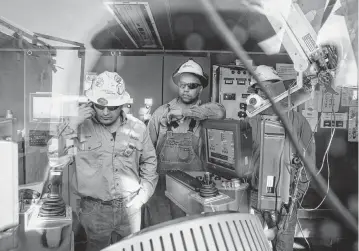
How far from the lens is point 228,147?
2.33 meters

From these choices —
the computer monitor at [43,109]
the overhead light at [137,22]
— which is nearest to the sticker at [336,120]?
the overhead light at [137,22]

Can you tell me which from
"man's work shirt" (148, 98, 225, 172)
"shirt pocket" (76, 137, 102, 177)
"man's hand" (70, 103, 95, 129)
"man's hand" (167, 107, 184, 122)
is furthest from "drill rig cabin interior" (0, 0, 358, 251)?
"man's hand" (167, 107, 184, 122)

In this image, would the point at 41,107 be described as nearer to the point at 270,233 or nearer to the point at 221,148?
the point at 221,148

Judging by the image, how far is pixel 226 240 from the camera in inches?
23.9

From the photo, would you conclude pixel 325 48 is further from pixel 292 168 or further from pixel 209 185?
pixel 209 185

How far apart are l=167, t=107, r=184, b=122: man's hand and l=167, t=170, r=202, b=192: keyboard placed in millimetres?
667

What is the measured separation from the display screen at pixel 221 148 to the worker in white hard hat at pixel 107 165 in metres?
0.62

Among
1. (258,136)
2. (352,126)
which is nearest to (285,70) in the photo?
(352,126)

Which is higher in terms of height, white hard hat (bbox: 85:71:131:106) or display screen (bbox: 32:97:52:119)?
white hard hat (bbox: 85:71:131:106)

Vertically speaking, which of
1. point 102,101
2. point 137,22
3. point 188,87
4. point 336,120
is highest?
point 137,22

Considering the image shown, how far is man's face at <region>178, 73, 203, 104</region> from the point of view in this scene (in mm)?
3420

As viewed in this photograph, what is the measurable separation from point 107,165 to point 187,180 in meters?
0.63

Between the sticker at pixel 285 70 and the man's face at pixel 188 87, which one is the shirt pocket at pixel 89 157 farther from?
the sticker at pixel 285 70

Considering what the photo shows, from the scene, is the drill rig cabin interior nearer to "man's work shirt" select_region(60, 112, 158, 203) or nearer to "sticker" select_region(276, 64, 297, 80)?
"sticker" select_region(276, 64, 297, 80)
